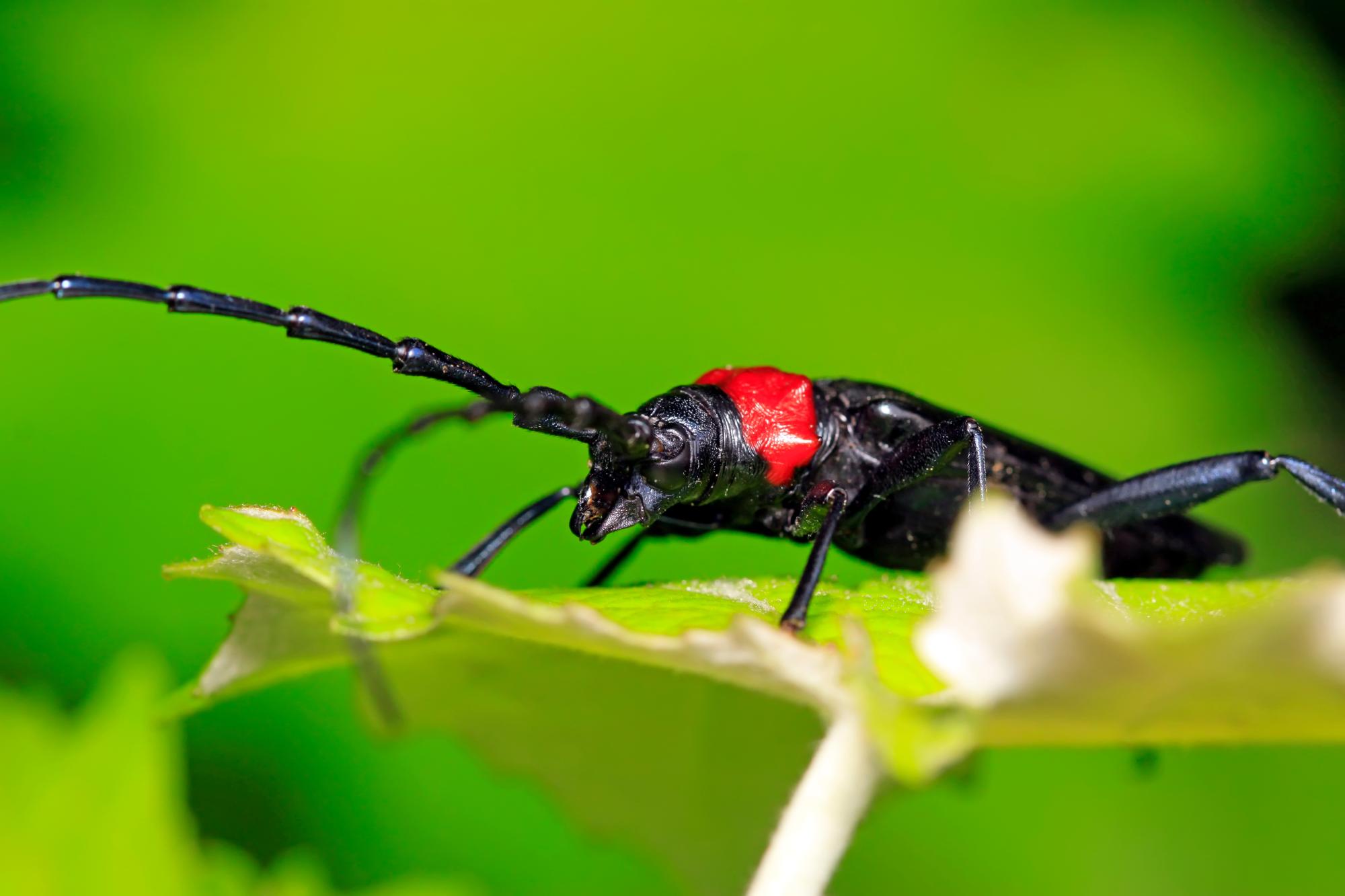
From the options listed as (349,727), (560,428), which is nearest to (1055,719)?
(560,428)

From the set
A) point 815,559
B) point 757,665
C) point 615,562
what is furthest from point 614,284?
point 757,665

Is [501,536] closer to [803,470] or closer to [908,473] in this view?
[803,470]

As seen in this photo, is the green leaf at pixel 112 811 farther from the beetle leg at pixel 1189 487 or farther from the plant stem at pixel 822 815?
the beetle leg at pixel 1189 487

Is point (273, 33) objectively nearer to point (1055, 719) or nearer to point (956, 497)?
point (956, 497)

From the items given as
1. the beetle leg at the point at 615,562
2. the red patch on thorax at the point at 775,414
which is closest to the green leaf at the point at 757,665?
the red patch on thorax at the point at 775,414

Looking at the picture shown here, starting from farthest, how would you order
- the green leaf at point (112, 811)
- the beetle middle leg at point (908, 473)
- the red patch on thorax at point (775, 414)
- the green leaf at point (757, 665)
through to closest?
1. the red patch on thorax at point (775, 414)
2. the beetle middle leg at point (908, 473)
3. the green leaf at point (112, 811)
4. the green leaf at point (757, 665)
